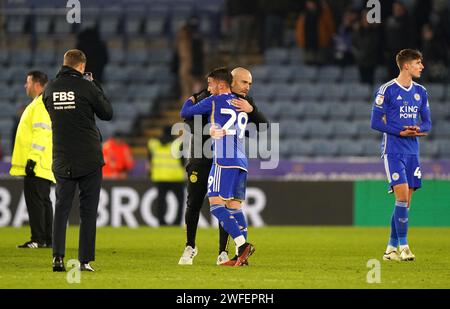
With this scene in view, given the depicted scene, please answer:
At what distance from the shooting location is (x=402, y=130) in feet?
42.1

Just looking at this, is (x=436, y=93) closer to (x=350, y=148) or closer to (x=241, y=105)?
(x=350, y=148)

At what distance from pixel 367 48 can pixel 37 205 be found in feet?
38.8

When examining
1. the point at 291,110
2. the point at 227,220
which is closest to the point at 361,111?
the point at 291,110

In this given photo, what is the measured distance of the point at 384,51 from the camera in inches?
1021

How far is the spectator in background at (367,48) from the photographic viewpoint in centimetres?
2531

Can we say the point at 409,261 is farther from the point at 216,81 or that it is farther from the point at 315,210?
the point at 315,210

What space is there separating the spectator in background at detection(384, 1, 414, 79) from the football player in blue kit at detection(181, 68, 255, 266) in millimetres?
13366

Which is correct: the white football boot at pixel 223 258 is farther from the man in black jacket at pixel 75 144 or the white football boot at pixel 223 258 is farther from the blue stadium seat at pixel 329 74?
the blue stadium seat at pixel 329 74

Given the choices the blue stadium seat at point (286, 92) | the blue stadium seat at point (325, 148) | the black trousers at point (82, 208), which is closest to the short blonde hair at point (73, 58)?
the black trousers at point (82, 208)

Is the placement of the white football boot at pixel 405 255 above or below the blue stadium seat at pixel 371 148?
below

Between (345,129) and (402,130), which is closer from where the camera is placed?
(402,130)

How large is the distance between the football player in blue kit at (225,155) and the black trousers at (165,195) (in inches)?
353
